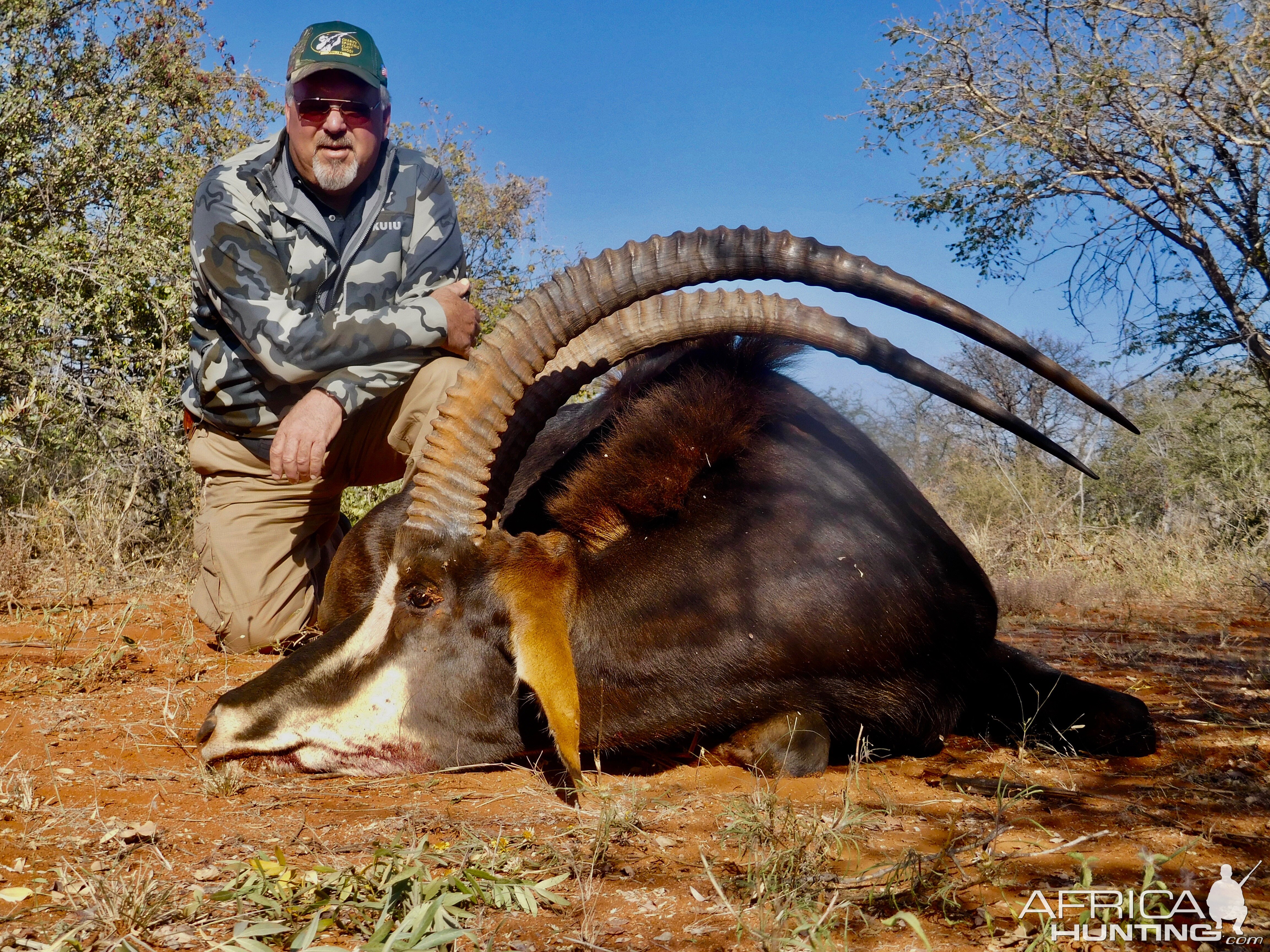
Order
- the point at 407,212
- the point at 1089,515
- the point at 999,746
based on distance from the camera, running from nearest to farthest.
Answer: the point at 999,746 → the point at 407,212 → the point at 1089,515

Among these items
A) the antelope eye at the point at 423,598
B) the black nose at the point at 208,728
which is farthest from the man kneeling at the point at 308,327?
the black nose at the point at 208,728

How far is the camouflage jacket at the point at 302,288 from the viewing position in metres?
4.08

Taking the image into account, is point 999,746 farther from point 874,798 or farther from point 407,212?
point 407,212

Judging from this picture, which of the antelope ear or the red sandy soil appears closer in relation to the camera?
the red sandy soil

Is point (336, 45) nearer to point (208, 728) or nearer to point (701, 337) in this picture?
point (701, 337)

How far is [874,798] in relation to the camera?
2635mm

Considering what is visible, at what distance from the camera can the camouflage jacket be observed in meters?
4.08

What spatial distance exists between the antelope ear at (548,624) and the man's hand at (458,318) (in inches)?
56.7

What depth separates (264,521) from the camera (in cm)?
476

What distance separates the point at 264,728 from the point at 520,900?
129 cm

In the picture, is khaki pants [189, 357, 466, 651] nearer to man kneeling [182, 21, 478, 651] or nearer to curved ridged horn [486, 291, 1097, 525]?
man kneeling [182, 21, 478, 651]

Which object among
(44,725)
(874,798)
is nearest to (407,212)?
(44,725)

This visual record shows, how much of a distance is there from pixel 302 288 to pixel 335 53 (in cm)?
103

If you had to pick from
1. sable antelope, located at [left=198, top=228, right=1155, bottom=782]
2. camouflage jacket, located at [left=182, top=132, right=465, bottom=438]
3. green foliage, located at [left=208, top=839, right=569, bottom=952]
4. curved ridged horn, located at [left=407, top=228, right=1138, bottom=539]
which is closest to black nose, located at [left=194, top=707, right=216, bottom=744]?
sable antelope, located at [left=198, top=228, right=1155, bottom=782]
